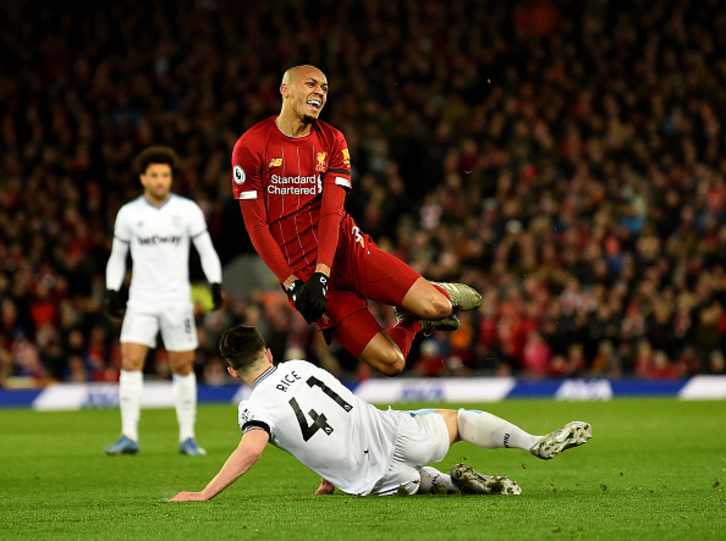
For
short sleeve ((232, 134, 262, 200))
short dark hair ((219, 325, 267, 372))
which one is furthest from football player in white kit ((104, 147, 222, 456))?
short dark hair ((219, 325, 267, 372))

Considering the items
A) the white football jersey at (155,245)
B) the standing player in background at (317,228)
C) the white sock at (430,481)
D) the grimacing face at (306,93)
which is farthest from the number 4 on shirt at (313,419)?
the white football jersey at (155,245)

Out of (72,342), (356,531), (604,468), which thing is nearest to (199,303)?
(72,342)

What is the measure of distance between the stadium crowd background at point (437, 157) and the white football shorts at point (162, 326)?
6235mm

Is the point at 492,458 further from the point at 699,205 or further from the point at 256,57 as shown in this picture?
the point at 256,57

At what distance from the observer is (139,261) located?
35.1 feet

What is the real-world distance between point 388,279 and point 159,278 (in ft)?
11.8

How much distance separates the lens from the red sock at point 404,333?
7938 mm

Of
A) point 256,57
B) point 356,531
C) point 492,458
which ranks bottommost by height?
point 492,458

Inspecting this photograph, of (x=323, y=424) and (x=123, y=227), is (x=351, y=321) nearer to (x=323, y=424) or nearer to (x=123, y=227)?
(x=323, y=424)

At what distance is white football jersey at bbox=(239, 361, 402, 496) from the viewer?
21.1 feet

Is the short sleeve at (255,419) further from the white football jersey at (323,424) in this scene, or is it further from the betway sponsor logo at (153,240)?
the betway sponsor logo at (153,240)

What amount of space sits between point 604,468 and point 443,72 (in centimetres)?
1374

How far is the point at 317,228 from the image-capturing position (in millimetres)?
7781

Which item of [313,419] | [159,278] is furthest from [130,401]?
[313,419]
